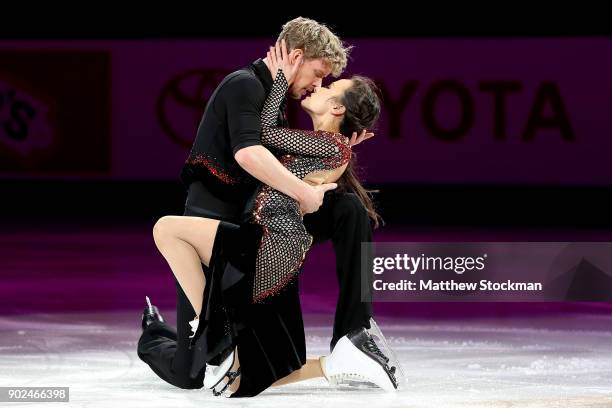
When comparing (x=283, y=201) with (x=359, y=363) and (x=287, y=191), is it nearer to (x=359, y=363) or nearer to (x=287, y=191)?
(x=287, y=191)

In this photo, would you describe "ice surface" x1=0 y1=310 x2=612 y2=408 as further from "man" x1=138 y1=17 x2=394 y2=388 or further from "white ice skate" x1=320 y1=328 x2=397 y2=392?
"man" x1=138 y1=17 x2=394 y2=388

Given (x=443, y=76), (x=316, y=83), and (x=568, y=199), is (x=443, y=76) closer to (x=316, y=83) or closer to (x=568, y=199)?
(x=568, y=199)

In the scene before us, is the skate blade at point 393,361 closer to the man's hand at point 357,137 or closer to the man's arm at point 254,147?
the man's arm at point 254,147

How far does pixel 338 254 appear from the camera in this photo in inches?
151

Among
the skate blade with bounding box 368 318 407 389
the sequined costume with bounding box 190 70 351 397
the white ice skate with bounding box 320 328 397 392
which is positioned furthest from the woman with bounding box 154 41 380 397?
the skate blade with bounding box 368 318 407 389

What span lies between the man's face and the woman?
4 centimetres

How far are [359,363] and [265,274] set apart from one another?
16.0 inches

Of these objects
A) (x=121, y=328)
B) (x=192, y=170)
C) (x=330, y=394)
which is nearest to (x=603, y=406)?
(x=330, y=394)

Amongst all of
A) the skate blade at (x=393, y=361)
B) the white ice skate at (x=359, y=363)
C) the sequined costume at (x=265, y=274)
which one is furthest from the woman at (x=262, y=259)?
the skate blade at (x=393, y=361)

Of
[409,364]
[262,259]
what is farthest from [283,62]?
[409,364]

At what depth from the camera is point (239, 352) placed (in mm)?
3672

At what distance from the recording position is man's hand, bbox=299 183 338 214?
12.1 ft

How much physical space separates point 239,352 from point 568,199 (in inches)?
331

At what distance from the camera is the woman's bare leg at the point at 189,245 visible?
3.70m
